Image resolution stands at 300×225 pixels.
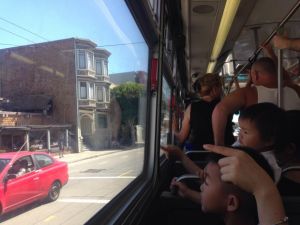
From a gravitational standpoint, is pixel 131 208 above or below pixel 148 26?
below

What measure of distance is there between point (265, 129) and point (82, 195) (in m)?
0.63

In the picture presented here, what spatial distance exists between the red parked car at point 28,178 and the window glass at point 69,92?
0.05ft

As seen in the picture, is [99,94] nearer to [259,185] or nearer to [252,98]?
[259,185]

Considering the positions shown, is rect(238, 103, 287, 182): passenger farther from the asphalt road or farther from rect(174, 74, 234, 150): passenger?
rect(174, 74, 234, 150): passenger

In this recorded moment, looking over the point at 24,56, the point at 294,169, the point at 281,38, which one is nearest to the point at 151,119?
the point at 281,38

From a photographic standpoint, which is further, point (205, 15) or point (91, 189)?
point (205, 15)

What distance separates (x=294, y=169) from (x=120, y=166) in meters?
0.82

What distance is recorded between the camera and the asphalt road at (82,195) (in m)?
0.92

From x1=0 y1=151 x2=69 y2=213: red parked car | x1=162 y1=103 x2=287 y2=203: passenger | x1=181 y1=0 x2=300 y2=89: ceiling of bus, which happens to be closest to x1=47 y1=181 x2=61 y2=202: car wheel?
x1=0 y1=151 x2=69 y2=213: red parked car

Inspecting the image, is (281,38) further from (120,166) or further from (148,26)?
(120,166)

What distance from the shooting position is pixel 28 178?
85 cm

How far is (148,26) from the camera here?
2.31 m

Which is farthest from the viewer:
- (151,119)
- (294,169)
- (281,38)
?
(151,119)

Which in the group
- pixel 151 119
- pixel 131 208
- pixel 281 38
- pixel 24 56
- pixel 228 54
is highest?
pixel 228 54
